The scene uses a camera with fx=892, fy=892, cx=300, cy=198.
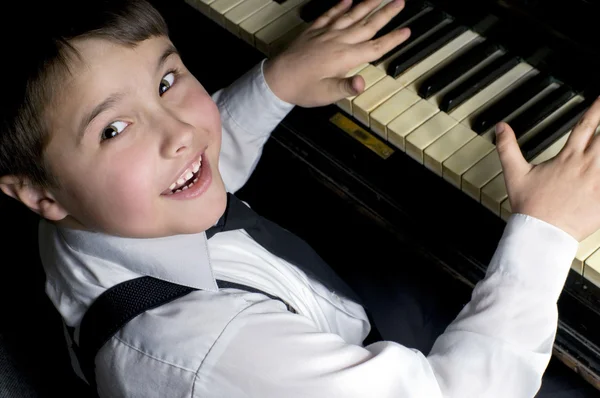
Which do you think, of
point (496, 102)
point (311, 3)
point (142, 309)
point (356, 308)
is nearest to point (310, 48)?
point (311, 3)

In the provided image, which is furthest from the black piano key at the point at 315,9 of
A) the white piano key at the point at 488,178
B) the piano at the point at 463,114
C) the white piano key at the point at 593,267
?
the white piano key at the point at 593,267

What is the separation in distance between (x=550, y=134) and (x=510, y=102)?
9cm

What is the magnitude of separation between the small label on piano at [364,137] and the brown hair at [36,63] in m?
0.47

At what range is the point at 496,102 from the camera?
1.37 metres

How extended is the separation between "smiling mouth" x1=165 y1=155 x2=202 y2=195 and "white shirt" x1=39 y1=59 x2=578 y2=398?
0.25 feet

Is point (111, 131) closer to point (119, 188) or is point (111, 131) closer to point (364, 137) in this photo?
point (119, 188)

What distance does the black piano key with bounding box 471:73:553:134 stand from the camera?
4.40 ft

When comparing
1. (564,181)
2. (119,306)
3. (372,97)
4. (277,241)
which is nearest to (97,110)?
(119,306)

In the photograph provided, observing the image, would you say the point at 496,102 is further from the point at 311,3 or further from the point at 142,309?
the point at 142,309

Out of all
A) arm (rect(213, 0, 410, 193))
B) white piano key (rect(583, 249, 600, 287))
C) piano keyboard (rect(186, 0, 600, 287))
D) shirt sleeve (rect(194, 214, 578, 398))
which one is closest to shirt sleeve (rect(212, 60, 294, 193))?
arm (rect(213, 0, 410, 193))

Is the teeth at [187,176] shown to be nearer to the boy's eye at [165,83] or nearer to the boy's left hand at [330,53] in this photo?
the boy's eye at [165,83]

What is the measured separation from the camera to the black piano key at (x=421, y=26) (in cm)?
148

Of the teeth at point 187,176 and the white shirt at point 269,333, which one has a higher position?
the teeth at point 187,176

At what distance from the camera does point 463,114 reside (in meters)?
1.37
